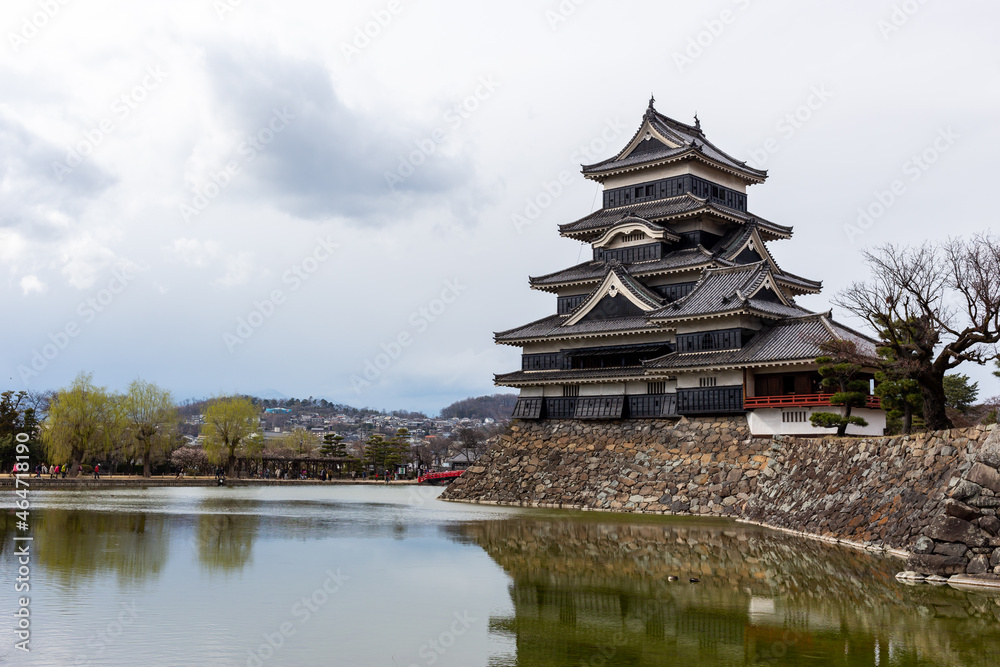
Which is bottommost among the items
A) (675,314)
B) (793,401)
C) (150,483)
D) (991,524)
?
(150,483)

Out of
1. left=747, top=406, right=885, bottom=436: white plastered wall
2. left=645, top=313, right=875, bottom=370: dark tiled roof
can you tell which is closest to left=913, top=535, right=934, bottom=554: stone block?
left=645, top=313, right=875, bottom=370: dark tiled roof

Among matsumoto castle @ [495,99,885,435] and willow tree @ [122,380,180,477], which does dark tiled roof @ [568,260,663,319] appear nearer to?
matsumoto castle @ [495,99,885,435]

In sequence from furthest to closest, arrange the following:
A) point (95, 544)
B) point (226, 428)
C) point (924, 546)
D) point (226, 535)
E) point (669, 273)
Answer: point (226, 428), point (669, 273), point (226, 535), point (95, 544), point (924, 546)

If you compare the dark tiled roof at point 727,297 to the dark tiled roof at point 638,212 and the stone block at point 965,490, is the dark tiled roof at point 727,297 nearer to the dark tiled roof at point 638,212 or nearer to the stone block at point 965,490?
the dark tiled roof at point 638,212

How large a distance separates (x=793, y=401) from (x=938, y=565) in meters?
18.0

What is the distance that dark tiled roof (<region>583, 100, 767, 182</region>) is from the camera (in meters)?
45.1

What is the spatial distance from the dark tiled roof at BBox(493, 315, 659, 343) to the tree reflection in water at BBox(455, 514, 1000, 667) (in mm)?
18339

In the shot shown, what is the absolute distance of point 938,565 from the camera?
17281 mm

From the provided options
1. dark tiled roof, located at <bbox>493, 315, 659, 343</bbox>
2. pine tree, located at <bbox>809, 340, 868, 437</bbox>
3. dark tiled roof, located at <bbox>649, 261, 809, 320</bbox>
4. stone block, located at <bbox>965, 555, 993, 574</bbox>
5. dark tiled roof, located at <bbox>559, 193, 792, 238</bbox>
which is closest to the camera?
stone block, located at <bbox>965, 555, 993, 574</bbox>

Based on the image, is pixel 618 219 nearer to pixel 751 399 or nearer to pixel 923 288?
pixel 751 399

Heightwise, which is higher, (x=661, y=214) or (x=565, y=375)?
(x=661, y=214)

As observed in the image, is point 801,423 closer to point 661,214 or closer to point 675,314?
point 675,314

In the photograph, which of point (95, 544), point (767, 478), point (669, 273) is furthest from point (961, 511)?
point (669, 273)

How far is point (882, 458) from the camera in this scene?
2397 cm
